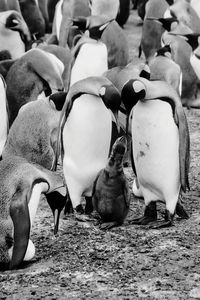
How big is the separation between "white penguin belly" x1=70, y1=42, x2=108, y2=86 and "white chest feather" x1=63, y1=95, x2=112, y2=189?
105 inches

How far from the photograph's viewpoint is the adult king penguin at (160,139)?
18.5 feet

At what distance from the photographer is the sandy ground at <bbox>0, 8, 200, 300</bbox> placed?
4613mm

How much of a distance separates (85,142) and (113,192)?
542 mm

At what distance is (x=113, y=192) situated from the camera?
18.1ft

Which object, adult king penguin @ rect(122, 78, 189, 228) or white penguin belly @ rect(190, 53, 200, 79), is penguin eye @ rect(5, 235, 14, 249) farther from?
white penguin belly @ rect(190, 53, 200, 79)

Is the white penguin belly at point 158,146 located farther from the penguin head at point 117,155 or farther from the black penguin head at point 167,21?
the black penguin head at point 167,21

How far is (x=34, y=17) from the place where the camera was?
13.2 m

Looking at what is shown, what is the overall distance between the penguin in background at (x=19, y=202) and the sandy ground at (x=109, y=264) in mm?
128

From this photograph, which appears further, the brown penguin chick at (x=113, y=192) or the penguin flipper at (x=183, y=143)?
the penguin flipper at (x=183, y=143)

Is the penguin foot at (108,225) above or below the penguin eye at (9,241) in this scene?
below

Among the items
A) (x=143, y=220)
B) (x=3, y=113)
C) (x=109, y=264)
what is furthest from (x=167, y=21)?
(x=109, y=264)

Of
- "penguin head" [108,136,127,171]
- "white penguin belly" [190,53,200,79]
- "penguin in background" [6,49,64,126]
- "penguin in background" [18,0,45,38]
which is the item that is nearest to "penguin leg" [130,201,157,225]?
"penguin head" [108,136,127,171]

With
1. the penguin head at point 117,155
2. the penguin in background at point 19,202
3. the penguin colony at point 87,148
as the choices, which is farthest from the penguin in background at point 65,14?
the penguin in background at point 19,202

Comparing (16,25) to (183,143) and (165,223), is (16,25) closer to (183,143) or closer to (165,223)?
(183,143)
